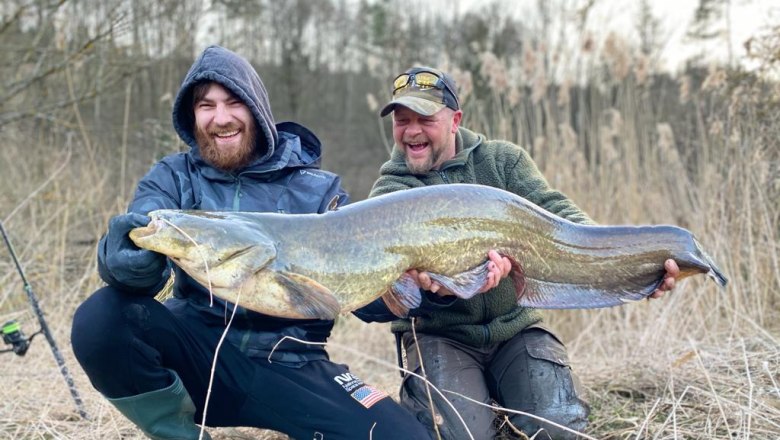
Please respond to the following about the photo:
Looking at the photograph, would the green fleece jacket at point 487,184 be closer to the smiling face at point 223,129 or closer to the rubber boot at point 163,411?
the smiling face at point 223,129

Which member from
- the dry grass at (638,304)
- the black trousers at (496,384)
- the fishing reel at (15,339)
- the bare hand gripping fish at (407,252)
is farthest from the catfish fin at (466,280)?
the fishing reel at (15,339)

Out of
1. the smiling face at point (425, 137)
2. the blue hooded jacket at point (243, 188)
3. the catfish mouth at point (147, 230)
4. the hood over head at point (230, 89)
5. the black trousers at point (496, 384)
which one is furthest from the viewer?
the smiling face at point (425, 137)

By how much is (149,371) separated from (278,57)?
24.3 meters

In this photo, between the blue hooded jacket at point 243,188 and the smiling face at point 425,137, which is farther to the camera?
the smiling face at point 425,137

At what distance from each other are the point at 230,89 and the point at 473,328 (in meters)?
1.55

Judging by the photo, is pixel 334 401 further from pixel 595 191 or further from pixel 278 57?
pixel 278 57

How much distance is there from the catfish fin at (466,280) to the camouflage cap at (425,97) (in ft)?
3.12

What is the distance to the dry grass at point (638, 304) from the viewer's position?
3127mm

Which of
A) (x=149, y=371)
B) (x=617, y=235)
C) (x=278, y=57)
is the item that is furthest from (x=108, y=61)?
(x=278, y=57)

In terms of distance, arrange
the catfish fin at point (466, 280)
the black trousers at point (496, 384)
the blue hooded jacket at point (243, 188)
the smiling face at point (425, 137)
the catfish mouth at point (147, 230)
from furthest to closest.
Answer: the smiling face at point (425, 137)
the black trousers at point (496, 384)
the blue hooded jacket at point (243, 188)
the catfish fin at point (466, 280)
the catfish mouth at point (147, 230)

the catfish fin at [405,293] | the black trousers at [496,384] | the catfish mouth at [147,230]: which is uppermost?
the catfish mouth at [147,230]

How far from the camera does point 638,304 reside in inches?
191

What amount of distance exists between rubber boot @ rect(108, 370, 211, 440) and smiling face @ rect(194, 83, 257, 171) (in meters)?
0.90

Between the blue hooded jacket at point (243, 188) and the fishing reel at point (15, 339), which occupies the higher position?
the blue hooded jacket at point (243, 188)
